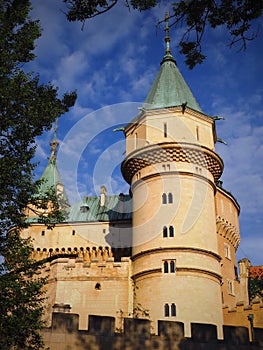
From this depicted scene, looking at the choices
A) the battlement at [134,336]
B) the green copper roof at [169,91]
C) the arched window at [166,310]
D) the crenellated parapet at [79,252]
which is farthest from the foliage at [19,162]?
the crenellated parapet at [79,252]

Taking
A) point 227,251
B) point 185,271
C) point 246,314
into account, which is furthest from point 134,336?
point 227,251

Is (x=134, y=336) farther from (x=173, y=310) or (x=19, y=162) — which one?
(x=173, y=310)

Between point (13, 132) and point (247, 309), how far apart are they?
19765 mm

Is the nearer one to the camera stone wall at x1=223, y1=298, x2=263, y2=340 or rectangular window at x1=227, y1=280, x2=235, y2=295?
stone wall at x1=223, y1=298, x2=263, y2=340

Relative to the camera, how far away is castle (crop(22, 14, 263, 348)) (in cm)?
2422

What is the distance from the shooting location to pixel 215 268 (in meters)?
25.8

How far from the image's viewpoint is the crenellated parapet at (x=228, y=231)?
34719mm

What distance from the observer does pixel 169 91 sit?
1188 inches

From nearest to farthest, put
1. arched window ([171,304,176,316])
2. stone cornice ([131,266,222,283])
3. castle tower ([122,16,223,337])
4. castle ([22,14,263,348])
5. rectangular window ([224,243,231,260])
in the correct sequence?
1. arched window ([171,304,176,316])
2. castle tower ([122,16,223,337])
3. castle ([22,14,263,348])
4. stone cornice ([131,266,222,283])
5. rectangular window ([224,243,231,260])

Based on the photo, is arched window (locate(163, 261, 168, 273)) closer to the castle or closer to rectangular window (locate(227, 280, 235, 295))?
the castle

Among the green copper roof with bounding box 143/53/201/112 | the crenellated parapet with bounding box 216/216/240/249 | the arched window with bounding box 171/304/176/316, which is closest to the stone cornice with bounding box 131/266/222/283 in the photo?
the arched window with bounding box 171/304/176/316

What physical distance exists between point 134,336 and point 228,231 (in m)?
22.3

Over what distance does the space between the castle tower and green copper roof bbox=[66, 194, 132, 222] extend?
8.56 meters

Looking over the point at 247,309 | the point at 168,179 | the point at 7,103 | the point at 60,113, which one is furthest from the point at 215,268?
the point at 7,103
